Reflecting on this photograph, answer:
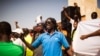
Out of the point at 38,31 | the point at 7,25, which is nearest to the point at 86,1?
the point at 38,31

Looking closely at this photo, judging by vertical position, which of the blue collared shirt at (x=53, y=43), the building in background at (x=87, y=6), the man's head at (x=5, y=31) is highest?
the man's head at (x=5, y=31)

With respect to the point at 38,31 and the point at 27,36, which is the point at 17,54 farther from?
the point at 27,36

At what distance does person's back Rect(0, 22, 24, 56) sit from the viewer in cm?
355

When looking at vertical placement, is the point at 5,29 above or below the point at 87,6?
above

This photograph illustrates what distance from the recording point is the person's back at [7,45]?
140 inches

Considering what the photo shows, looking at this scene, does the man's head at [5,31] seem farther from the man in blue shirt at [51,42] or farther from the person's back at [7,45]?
the man in blue shirt at [51,42]

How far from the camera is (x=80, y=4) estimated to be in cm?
1313

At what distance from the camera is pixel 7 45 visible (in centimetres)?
357

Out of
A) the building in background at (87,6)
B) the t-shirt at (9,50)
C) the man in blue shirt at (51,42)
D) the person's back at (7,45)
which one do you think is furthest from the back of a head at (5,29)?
the building in background at (87,6)

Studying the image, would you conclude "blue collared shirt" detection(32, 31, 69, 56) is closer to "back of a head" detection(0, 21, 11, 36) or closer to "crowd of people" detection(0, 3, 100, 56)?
"crowd of people" detection(0, 3, 100, 56)

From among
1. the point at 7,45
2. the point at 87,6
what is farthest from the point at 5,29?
the point at 87,6

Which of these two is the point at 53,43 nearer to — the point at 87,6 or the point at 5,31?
the point at 5,31

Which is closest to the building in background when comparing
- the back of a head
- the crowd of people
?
the crowd of people

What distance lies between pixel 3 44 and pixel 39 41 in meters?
2.41
